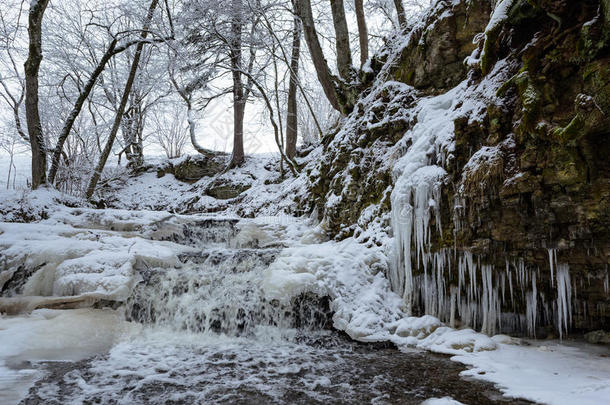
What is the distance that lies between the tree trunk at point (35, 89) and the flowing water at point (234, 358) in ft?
18.6

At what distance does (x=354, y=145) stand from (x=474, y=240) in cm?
358

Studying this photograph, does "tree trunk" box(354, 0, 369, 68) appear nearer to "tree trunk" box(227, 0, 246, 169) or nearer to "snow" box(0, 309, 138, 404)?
"tree trunk" box(227, 0, 246, 169)

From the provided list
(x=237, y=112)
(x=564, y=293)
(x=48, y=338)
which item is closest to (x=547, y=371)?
(x=564, y=293)

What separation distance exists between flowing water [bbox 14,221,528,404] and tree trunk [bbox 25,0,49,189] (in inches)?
223

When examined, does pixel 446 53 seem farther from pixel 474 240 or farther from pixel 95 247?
pixel 95 247

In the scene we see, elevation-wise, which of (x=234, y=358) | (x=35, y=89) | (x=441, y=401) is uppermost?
(x=35, y=89)

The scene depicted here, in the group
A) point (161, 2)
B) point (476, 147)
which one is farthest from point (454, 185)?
point (161, 2)

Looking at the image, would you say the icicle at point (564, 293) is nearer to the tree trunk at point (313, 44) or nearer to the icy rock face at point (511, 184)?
the icy rock face at point (511, 184)

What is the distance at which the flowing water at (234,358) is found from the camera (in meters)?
2.64

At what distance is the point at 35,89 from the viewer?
814 cm

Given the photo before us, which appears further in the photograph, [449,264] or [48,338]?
[449,264]

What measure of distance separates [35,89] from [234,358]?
8994 mm

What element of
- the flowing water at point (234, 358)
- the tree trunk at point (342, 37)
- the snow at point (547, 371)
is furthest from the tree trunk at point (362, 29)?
the snow at point (547, 371)

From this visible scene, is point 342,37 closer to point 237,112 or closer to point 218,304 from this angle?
point 218,304
